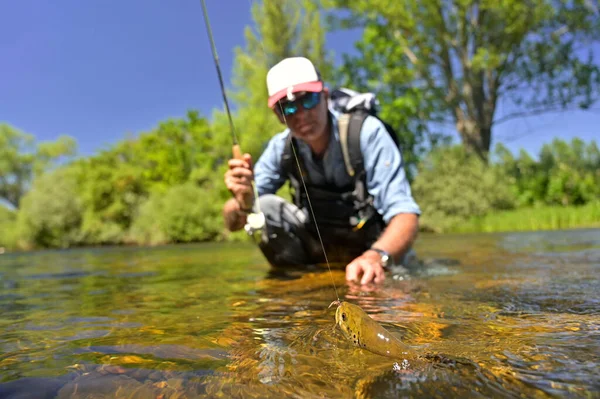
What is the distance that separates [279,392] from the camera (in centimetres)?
98

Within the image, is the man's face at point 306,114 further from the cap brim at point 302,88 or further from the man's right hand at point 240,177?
the man's right hand at point 240,177

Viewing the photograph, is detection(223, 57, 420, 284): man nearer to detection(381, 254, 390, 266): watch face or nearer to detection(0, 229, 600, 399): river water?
detection(381, 254, 390, 266): watch face

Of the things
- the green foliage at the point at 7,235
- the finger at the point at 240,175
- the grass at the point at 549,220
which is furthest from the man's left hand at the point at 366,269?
the green foliage at the point at 7,235

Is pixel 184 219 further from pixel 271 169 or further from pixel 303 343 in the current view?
pixel 303 343

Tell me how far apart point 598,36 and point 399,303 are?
1993 centimetres

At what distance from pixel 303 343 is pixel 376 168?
1.87m

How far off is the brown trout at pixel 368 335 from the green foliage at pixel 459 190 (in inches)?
626

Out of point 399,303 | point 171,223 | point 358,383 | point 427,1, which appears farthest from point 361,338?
point 171,223

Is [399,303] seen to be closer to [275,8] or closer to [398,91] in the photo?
[398,91]

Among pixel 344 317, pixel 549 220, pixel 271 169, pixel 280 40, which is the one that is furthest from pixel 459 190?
pixel 344 317

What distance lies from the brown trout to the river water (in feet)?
0.12

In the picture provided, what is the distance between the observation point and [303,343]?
4.50 feet

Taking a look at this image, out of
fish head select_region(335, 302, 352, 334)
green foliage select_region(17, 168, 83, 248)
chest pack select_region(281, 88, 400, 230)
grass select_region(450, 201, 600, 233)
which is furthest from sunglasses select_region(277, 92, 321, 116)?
green foliage select_region(17, 168, 83, 248)

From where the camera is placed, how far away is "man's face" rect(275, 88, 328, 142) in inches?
113
